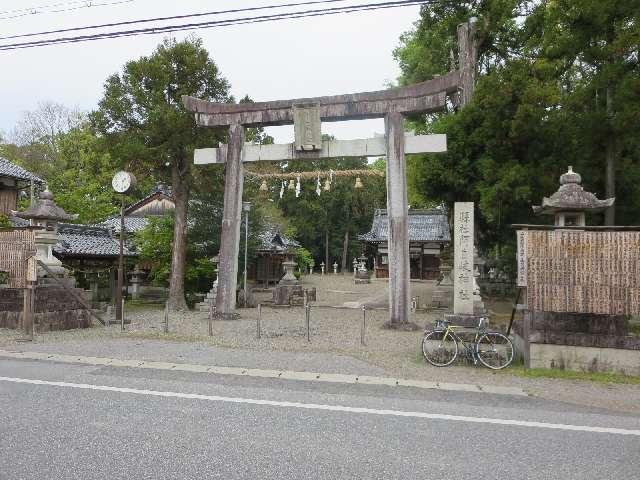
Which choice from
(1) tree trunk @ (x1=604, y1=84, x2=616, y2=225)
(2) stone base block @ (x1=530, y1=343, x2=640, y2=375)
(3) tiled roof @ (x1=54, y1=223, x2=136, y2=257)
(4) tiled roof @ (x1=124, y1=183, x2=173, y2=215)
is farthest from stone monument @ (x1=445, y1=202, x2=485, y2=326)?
(4) tiled roof @ (x1=124, y1=183, x2=173, y2=215)

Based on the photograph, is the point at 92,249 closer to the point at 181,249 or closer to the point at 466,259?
the point at 181,249

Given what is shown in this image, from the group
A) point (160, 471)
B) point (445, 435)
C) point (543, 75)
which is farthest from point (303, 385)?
point (543, 75)

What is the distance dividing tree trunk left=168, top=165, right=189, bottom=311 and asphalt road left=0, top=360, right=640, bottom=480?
13.0 m

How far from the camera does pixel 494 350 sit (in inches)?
341

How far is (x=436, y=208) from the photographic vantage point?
4412 centimetres

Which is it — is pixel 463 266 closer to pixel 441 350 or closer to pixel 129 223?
pixel 441 350

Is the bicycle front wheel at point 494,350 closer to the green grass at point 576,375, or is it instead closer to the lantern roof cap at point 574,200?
the green grass at point 576,375

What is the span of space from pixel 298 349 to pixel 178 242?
37.4 feet

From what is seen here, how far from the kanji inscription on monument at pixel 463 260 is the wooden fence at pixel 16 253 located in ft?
36.8

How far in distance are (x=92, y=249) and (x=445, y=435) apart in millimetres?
20921

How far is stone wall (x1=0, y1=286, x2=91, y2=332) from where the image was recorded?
12.6 meters

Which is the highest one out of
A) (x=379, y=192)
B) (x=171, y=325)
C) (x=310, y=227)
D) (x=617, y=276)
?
(x=379, y=192)

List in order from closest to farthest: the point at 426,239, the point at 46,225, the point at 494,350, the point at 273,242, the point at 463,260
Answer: the point at 494,350 < the point at 463,260 < the point at 46,225 < the point at 273,242 < the point at 426,239

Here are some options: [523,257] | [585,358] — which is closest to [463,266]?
[523,257]
